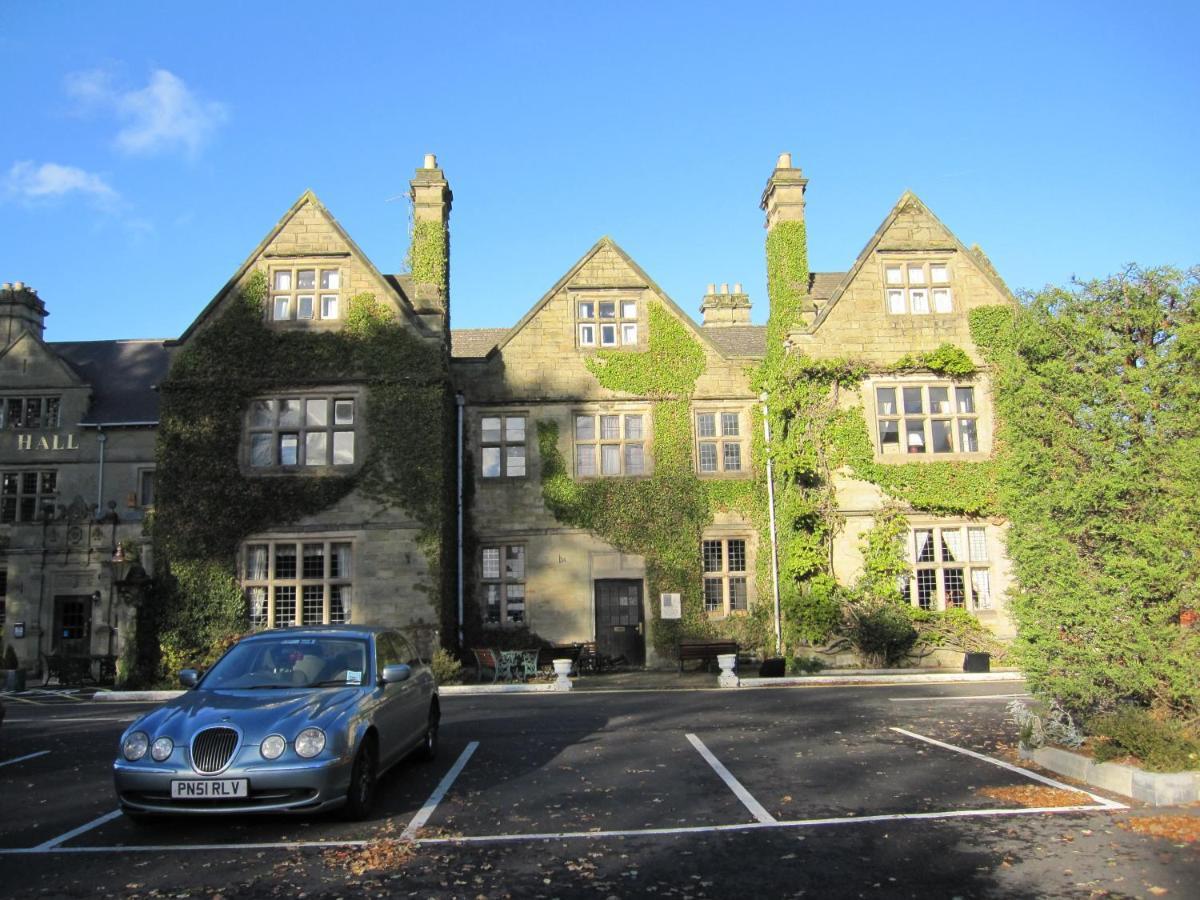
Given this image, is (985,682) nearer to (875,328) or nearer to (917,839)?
(875,328)

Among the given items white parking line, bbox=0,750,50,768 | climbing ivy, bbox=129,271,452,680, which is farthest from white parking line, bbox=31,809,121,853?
climbing ivy, bbox=129,271,452,680

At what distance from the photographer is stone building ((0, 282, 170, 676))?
2605 centimetres

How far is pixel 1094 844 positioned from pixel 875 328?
17411mm

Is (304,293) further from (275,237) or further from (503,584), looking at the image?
(503,584)

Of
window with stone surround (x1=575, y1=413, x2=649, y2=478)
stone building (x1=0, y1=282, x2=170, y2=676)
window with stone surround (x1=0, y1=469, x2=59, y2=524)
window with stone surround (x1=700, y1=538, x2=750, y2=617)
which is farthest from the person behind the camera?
window with stone surround (x1=0, y1=469, x2=59, y2=524)

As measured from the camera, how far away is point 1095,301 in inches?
341

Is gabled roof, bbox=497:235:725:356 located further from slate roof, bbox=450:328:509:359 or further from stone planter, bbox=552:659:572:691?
stone planter, bbox=552:659:572:691

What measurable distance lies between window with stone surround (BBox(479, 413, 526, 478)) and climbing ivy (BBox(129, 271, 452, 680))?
120 centimetres

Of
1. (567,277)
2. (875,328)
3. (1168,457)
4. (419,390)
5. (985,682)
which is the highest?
(567,277)

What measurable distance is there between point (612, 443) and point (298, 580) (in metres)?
8.18

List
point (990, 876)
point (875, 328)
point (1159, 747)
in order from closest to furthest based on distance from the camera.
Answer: point (990, 876) → point (1159, 747) → point (875, 328)

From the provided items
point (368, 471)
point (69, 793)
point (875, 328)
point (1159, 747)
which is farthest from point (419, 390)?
point (1159, 747)

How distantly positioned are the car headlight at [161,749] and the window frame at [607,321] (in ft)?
57.0

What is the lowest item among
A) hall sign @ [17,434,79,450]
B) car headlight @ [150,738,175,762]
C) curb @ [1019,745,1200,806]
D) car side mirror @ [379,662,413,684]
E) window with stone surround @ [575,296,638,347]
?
curb @ [1019,745,1200,806]
